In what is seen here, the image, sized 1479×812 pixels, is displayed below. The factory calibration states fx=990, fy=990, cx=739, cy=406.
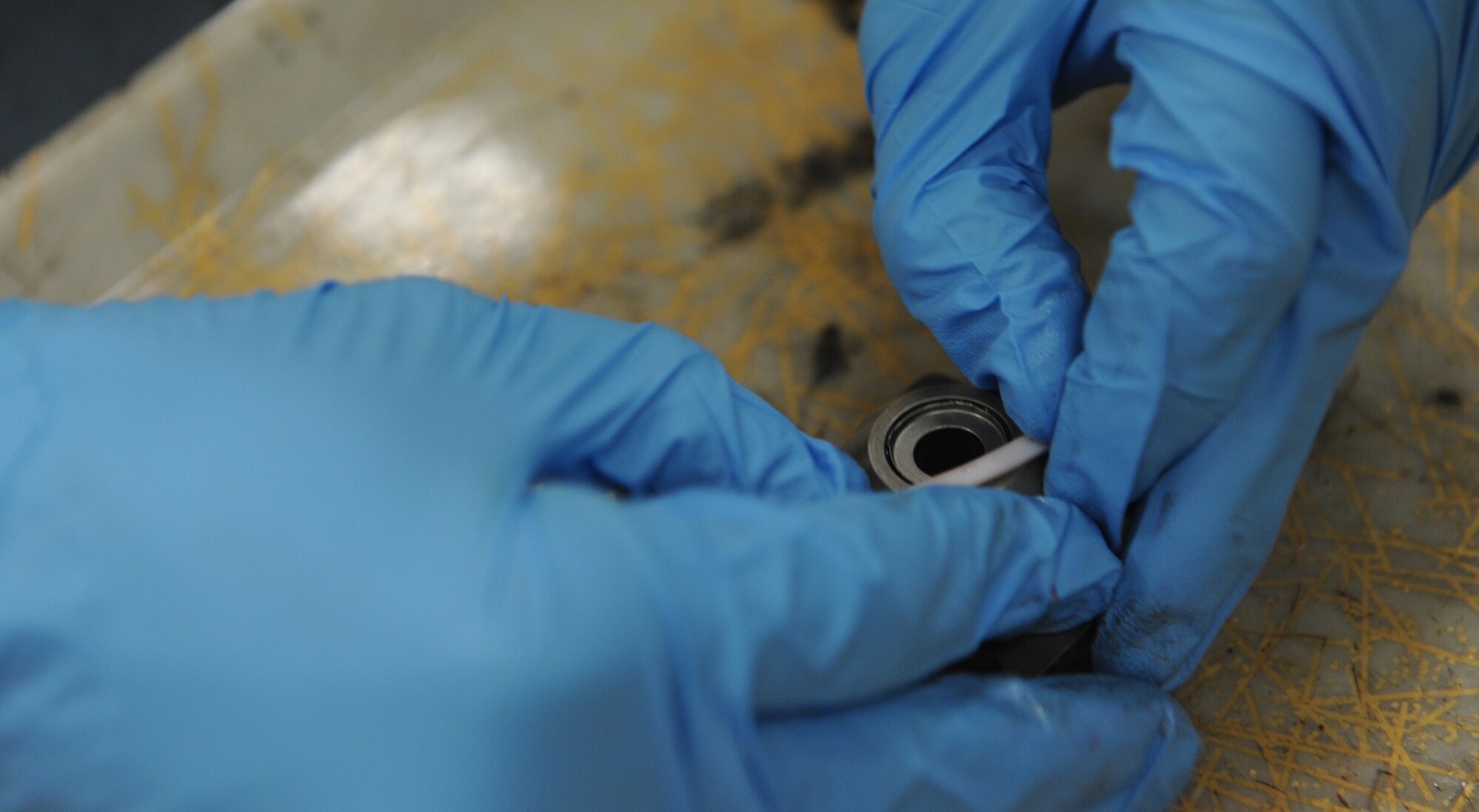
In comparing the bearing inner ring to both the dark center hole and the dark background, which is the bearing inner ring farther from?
the dark background

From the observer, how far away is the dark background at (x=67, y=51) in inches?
55.2

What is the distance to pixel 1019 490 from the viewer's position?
81 cm

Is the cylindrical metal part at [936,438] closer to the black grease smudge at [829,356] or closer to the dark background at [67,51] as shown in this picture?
the black grease smudge at [829,356]

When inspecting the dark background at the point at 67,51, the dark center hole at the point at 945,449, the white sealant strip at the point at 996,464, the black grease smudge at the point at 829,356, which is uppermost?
the dark background at the point at 67,51

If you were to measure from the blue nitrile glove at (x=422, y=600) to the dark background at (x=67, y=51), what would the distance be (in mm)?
920

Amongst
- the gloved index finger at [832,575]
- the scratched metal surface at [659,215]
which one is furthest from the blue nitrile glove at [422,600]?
the scratched metal surface at [659,215]

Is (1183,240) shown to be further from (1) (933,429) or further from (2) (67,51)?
(2) (67,51)

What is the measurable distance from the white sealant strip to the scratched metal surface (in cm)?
25

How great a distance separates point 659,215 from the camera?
3.87 feet

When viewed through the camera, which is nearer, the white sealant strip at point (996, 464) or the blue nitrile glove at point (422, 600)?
the blue nitrile glove at point (422, 600)

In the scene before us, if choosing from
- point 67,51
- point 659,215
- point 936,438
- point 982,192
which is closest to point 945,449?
point 936,438

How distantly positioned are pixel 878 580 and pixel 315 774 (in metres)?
0.36

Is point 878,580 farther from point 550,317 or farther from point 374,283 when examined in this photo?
point 374,283

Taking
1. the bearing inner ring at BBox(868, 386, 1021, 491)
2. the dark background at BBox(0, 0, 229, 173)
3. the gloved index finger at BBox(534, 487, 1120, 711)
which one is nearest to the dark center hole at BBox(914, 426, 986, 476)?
the bearing inner ring at BBox(868, 386, 1021, 491)
